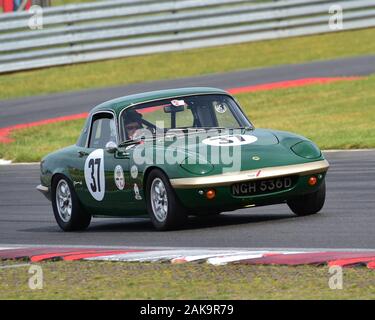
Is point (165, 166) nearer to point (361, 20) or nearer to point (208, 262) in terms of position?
point (208, 262)

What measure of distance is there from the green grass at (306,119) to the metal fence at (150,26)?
5.25 meters

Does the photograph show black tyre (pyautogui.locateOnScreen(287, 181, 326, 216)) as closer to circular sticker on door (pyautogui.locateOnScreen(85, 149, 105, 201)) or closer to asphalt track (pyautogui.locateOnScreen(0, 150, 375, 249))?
asphalt track (pyautogui.locateOnScreen(0, 150, 375, 249))

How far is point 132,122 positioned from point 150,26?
1693cm

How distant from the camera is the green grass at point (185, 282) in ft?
22.4

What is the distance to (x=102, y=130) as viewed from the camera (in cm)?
1111

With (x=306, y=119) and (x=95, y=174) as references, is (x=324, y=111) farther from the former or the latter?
(x=95, y=174)

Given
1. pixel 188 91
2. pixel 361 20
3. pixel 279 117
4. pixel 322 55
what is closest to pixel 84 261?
pixel 188 91

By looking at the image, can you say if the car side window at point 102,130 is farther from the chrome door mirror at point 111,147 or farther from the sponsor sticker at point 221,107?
the sponsor sticker at point 221,107

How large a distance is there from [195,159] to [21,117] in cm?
1360

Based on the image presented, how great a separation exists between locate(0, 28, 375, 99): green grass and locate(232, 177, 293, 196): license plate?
16.2 m

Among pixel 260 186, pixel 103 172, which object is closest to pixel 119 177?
pixel 103 172

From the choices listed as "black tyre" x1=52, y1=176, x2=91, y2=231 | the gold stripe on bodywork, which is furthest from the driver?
the gold stripe on bodywork

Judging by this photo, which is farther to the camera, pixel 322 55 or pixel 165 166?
Result: pixel 322 55
